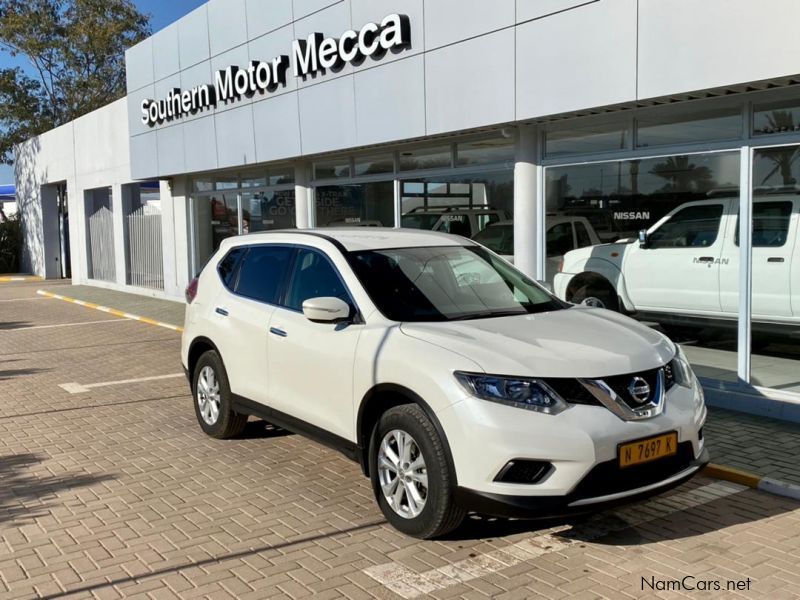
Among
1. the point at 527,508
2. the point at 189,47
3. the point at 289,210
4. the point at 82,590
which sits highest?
the point at 189,47

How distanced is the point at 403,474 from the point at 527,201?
5.60 meters

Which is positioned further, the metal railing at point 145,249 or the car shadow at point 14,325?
the metal railing at point 145,249

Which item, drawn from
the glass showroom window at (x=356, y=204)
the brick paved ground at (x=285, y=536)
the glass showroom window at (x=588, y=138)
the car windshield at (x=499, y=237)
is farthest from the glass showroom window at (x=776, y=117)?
the glass showroom window at (x=356, y=204)

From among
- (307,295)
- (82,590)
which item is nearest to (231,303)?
(307,295)

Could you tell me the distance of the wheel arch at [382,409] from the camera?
13.5 ft

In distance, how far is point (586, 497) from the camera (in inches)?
155

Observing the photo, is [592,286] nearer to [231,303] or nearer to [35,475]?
[231,303]

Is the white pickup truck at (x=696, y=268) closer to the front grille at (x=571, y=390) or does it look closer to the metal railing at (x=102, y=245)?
the front grille at (x=571, y=390)

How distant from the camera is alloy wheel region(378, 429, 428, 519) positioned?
431 centimetres

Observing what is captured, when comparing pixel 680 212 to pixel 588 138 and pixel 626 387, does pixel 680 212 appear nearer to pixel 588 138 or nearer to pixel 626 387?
pixel 588 138

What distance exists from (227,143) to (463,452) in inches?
485

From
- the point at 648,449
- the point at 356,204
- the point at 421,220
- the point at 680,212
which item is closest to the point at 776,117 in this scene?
the point at 680,212

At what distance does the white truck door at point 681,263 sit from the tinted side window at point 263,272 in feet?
14.2

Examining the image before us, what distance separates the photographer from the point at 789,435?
6.41 m
